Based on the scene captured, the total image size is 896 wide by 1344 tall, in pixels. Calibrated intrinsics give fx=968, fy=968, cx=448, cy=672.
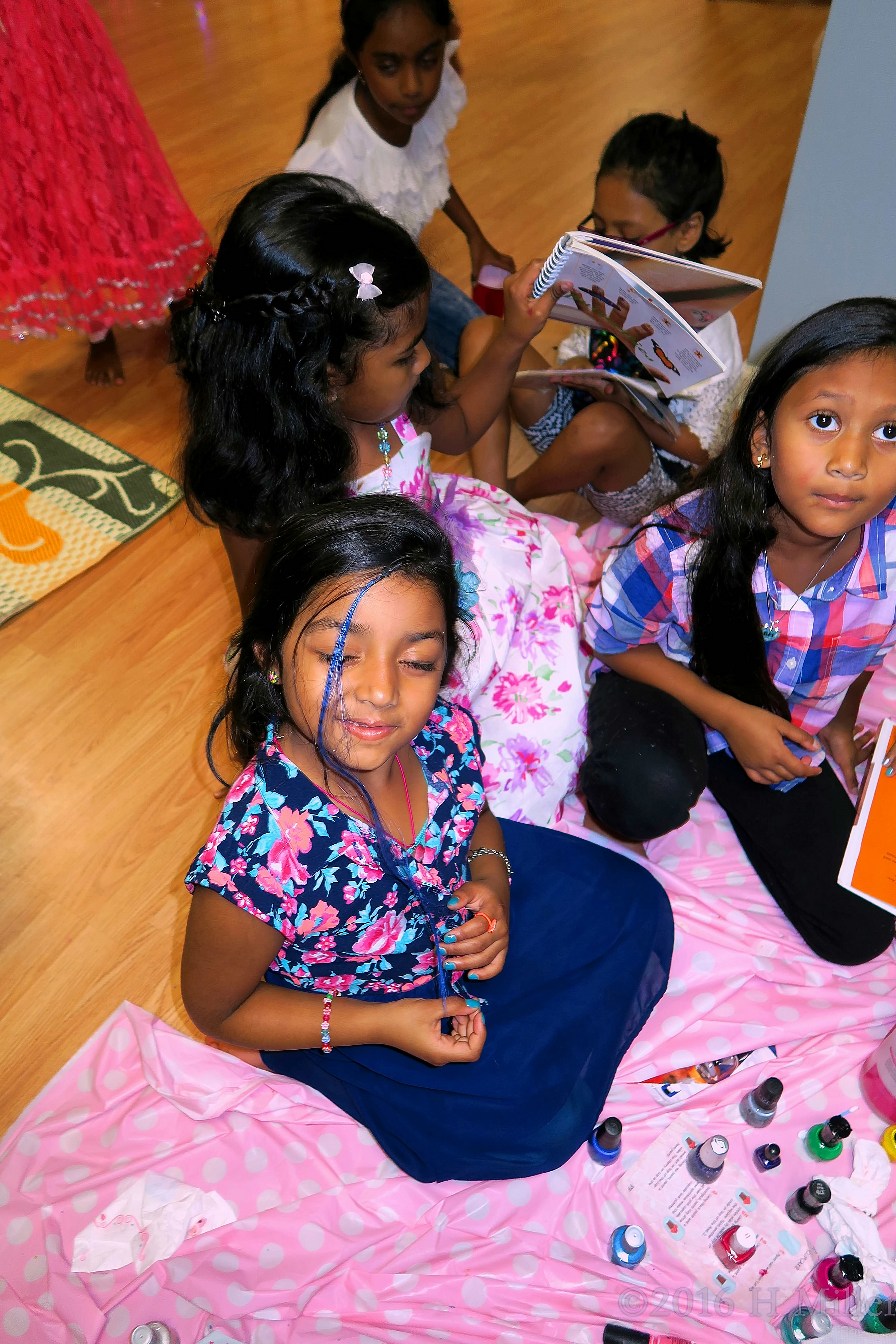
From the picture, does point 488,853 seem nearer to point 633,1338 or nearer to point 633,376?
point 633,1338

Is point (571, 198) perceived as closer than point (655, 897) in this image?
No

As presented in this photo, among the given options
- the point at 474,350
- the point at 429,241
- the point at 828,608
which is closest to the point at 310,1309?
the point at 828,608

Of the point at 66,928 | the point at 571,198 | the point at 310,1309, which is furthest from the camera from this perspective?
the point at 571,198

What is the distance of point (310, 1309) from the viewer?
0.99 metres

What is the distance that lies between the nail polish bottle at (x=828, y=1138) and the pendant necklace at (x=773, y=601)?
549mm

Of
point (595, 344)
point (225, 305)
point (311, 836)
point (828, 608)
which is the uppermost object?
point (225, 305)

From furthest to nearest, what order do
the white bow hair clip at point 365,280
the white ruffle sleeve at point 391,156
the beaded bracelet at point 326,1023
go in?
the white ruffle sleeve at point 391,156 → the white bow hair clip at point 365,280 → the beaded bracelet at point 326,1023

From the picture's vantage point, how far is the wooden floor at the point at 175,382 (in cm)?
131

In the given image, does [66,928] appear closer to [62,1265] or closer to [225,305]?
[62,1265]

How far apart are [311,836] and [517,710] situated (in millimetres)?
504

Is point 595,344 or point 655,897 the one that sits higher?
point 595,344

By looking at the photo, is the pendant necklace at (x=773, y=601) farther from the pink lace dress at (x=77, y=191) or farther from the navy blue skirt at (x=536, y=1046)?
the pink lace dress at (x=77, y=191)

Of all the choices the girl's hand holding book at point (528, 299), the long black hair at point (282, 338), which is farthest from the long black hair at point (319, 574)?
the girl's hand holding book at point (528, 299)

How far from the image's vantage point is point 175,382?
212 centimetres
